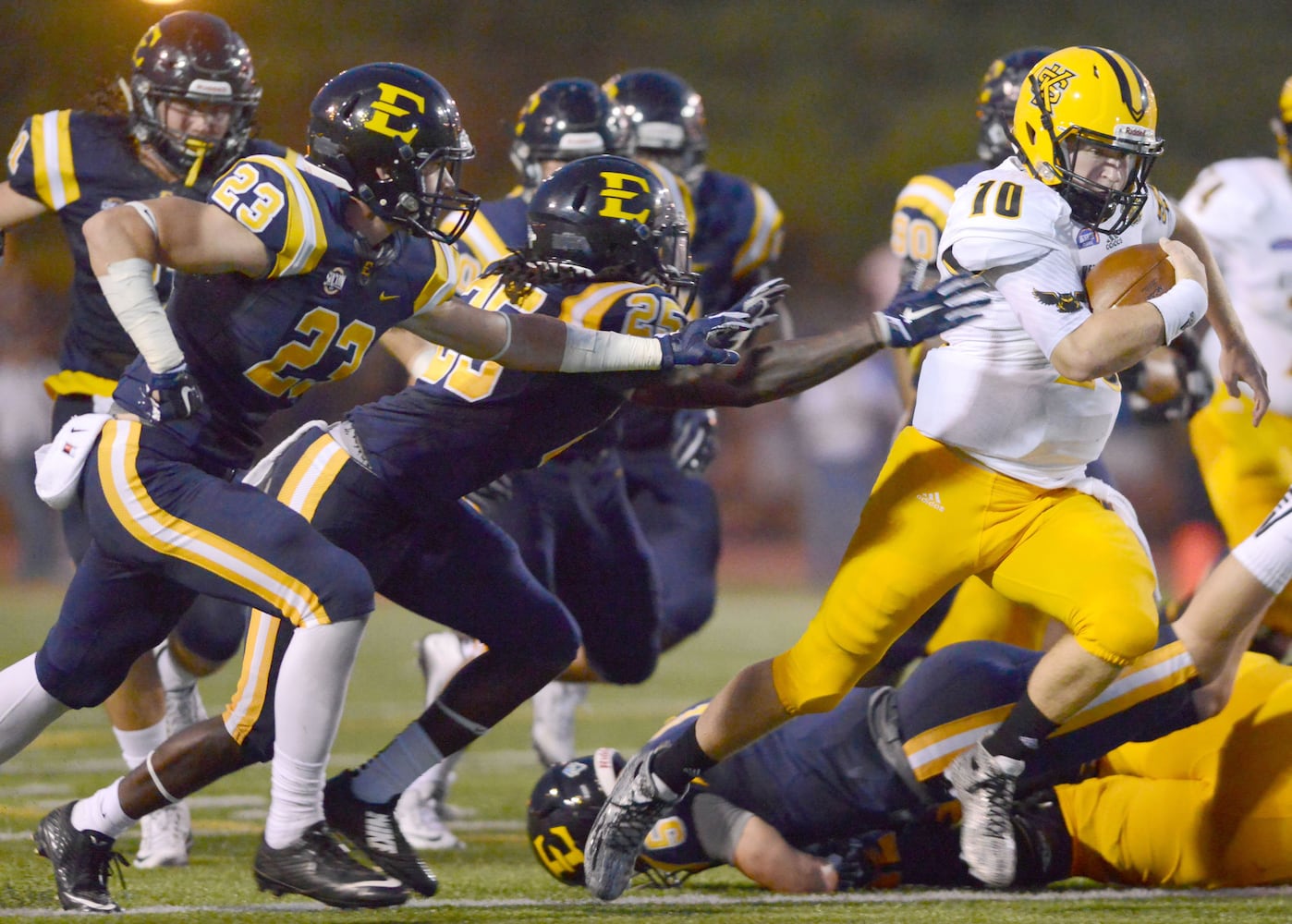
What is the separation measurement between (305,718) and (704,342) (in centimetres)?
91

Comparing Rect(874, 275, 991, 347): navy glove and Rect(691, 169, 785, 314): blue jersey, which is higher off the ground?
Rect(691, 169, 785, 314): blue jersey

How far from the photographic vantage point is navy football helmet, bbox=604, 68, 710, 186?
524 centimetres

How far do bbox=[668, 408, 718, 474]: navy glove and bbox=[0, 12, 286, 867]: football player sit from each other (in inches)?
50.7

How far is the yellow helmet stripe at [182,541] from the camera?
2.95 metres

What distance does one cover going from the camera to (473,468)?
3.40 meters

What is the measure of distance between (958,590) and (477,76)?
8433mm

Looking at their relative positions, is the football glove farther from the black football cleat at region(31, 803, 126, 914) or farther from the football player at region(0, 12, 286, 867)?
the black football cleat at region(31, 803, 126, 914)

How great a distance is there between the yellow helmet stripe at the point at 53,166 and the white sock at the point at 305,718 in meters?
1.53

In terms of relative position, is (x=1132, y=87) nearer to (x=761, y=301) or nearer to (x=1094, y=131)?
(x=1094, y=131)

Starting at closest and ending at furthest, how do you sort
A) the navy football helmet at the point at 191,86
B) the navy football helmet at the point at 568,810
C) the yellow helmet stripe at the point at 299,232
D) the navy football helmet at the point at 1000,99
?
the yellow helmet stripe at the point at 299,232 < the navy football helmet at the point at 568,810 < the navy football helmet at the point at 191,86 < the navy football helmet at the point at 1000,99

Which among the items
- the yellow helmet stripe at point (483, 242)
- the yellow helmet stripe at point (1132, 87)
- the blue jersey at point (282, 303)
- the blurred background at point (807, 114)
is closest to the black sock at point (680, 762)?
the blue jersey at point (282, 303)

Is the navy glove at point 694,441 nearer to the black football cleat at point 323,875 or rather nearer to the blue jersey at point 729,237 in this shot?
the blue jersey at point 729,237

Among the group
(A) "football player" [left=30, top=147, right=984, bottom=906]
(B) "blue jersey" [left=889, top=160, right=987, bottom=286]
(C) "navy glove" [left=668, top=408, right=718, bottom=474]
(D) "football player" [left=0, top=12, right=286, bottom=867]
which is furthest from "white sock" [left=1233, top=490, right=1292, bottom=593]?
(D) "football player" [left=0, top=12, right=286, bottom=867]

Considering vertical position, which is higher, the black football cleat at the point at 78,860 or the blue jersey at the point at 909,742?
the blue jersey at the point at 909,742
